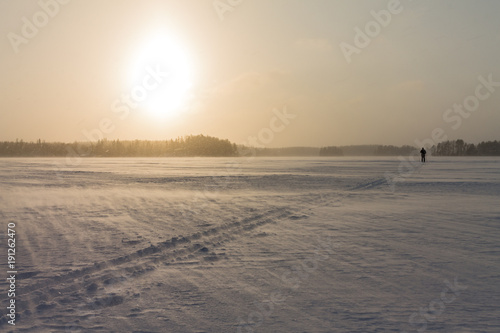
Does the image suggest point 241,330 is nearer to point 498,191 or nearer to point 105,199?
point 105,199

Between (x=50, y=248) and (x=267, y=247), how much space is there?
146 inches

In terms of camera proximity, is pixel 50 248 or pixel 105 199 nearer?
pixel 50 248

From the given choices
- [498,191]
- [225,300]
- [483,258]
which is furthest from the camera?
[498,191]

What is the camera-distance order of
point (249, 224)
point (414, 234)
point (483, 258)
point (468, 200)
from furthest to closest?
point (468, 200), point (249, 224), point (414, 234), point (483, 258)

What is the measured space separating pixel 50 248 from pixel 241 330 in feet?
14.6

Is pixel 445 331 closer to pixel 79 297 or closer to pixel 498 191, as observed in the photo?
pixel 79 297

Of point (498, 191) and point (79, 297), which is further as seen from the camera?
point (498, 191)

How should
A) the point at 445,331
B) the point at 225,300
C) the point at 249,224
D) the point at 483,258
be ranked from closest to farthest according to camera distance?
the point at 445,331 → the point at 225,300 → the point at 483,258 → the point at 249,224

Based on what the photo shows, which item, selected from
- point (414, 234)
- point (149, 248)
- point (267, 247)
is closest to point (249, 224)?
point (267, 247)

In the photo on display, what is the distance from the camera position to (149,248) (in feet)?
21.1

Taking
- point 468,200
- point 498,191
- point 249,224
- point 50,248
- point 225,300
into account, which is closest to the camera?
point 225,300

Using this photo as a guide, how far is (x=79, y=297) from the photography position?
13.8ft

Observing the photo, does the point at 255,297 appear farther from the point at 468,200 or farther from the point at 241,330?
the point at 468,200

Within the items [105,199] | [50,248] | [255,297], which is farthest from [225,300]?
[105,199]
